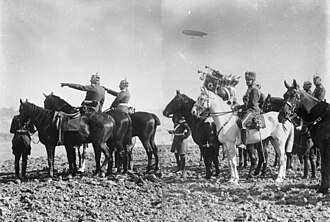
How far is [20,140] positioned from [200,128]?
98.4 inches

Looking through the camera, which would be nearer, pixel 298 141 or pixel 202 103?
pixel 202 103

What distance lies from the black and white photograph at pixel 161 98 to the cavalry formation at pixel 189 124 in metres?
0.02

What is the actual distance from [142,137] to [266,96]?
1.90 m

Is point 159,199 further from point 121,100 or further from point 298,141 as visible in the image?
point 298,141

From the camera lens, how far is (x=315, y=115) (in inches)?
214

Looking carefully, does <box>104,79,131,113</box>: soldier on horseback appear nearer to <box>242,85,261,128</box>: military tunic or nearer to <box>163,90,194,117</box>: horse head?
<box>163,90,194,117</box>: horse head

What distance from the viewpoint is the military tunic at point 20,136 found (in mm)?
6266

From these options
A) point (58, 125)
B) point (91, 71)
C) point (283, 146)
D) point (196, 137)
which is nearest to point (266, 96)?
point (283, 146)

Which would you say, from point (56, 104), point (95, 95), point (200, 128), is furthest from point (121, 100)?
point (200, 128)

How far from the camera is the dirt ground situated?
195 inches

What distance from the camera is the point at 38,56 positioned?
19.6 ft

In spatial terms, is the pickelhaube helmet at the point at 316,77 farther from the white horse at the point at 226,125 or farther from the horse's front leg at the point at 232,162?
the horse's front leg at the point at 232,162

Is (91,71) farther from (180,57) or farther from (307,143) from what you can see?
(307,143)

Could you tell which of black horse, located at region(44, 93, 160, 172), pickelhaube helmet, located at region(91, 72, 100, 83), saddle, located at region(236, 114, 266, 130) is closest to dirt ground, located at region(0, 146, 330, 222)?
black horse, located at region(44, 93, 160, 172)
